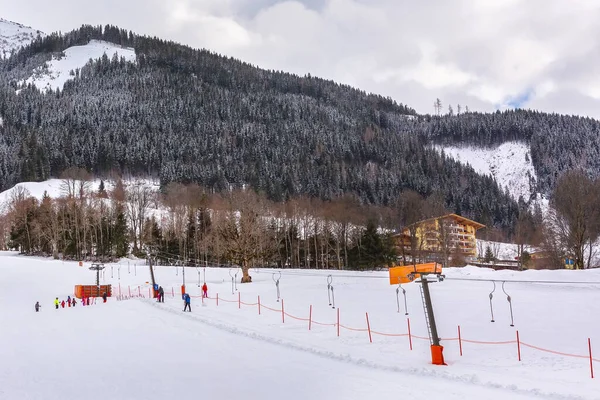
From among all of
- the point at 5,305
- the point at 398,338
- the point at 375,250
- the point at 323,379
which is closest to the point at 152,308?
the point at 5,305

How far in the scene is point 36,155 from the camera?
15775 centimetres

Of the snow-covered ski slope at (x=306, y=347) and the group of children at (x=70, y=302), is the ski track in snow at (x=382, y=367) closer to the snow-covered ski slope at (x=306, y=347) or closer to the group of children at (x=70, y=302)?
the snow-covered ski slope at (x=306, y=347)

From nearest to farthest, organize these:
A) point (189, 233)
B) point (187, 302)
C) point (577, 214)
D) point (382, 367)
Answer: point (382, 367), point (187, 302), point (577, 214), point (189, 233)

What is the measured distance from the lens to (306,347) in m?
21.4

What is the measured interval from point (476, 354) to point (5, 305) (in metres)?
44.9

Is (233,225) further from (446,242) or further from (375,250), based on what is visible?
(446,242)

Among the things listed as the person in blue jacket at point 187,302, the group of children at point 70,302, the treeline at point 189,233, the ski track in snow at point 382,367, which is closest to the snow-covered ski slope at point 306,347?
the ski track in snow at point 382,367

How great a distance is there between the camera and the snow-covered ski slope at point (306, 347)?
14.7m

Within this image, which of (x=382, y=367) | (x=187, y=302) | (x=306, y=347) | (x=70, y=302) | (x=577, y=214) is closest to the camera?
(x=382, y=367)

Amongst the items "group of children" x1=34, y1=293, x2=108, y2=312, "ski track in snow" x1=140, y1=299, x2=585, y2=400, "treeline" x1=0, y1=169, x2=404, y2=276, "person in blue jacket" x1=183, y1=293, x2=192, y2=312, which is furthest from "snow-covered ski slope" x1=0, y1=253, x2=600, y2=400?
"treeline" x1=0, y1=169, x2=404, y2=276

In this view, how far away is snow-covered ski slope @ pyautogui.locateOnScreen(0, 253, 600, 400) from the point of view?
14.7m

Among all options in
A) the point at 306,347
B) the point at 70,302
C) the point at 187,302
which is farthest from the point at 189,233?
the point at 306,347

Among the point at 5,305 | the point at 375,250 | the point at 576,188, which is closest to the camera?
→ the point at 5,305

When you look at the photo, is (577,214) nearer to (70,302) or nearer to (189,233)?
(70,302)
